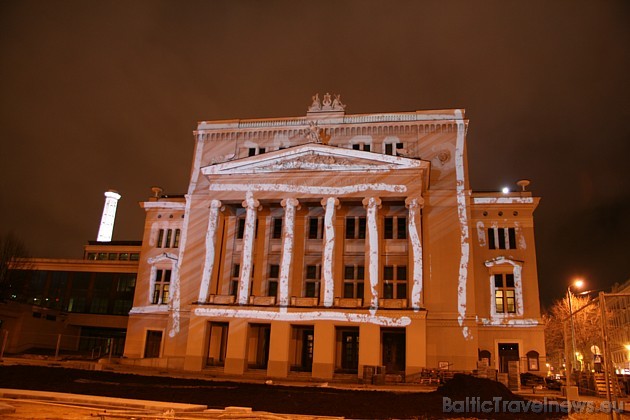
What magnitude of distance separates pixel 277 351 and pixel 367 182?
45.5 ft

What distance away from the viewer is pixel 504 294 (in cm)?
3947

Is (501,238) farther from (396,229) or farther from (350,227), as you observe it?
(350,227)

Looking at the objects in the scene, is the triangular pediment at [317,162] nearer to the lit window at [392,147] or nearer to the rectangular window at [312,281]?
the lit window at [392,147]

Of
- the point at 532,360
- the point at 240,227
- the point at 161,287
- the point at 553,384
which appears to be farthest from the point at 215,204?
the point at 553,384

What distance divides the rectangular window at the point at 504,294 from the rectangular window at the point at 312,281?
13.9 meters

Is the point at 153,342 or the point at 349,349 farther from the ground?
the point at 349,349

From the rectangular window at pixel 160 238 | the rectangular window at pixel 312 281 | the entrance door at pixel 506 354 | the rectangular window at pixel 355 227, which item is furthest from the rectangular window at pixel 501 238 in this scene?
the rectangular window at pixel 160 238

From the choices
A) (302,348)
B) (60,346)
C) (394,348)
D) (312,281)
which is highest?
(312,281)

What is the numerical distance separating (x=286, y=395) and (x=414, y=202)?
19506 mm

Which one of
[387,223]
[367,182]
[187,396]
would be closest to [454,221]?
[387,223]

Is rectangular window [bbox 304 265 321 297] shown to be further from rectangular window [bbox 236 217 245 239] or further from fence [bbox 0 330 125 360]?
fence [bbox 0 330 125 360]

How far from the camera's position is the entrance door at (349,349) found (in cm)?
3931

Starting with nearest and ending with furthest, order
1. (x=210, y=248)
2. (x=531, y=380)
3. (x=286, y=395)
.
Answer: (x=286, y=395)
(x=531, y=380)
(x=210, y=248)

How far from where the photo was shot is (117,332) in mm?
53906
